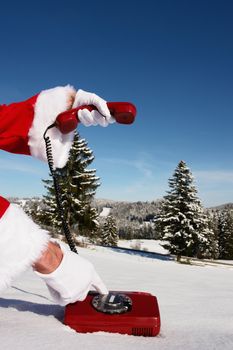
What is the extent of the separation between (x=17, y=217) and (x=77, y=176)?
19743mm

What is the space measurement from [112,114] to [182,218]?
19984mm

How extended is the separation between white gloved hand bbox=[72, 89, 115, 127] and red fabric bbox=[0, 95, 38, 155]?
0.86 ft

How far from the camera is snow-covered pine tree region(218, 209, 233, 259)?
159 feet

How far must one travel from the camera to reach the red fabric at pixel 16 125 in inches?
68.5

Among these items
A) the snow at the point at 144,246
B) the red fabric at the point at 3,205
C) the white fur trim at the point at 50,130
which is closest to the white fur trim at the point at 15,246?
the red fabric at the point at 3,205

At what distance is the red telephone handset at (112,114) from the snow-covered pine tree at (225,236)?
50123mm

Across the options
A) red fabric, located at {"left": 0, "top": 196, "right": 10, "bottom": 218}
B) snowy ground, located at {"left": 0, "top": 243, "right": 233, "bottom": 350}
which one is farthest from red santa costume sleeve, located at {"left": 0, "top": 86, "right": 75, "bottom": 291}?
snowy ground, located at {"left": 0, "top": 243, "right": 233, "bottom": 350}

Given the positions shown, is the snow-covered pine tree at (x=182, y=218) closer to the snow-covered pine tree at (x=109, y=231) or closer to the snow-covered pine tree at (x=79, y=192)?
the snow-covered pine tree at (x=79, y=192)

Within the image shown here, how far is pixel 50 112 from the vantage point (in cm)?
182

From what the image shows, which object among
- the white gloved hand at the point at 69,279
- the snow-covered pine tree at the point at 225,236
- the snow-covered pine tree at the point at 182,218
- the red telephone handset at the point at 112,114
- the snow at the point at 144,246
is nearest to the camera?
the white gloved hand at the point at 69,279

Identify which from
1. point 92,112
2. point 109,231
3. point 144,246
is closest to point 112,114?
point 92,112

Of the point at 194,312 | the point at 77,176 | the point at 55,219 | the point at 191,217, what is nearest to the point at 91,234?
the point at 55,219

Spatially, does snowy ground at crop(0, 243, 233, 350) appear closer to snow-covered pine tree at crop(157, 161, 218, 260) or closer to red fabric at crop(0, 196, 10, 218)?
red fabric at crop(0, 196, 10, 218)

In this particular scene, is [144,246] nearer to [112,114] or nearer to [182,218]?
[182,218]
